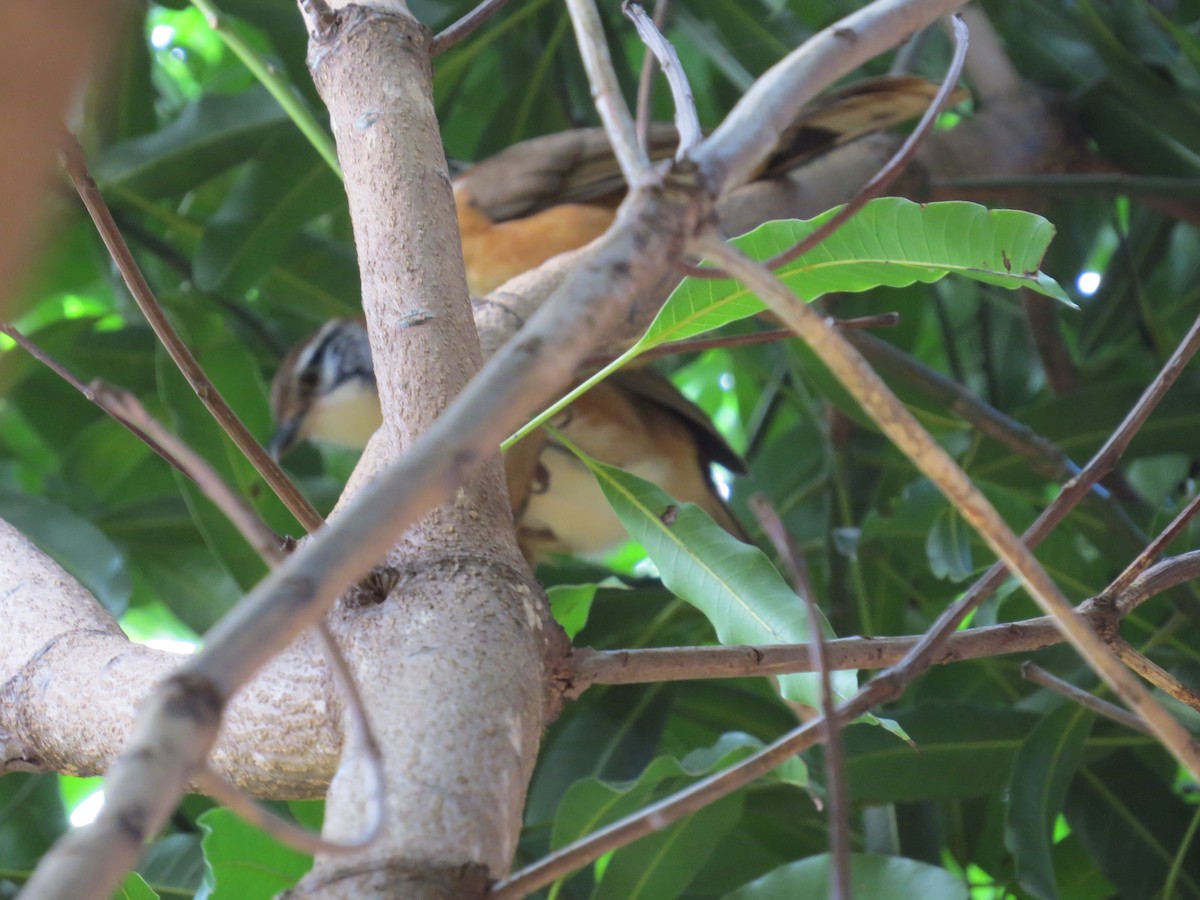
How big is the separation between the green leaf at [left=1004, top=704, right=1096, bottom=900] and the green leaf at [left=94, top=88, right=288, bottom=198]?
1.76m

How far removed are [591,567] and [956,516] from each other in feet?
3.52

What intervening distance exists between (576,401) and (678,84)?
1.98 meters

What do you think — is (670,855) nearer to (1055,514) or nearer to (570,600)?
(570,600)

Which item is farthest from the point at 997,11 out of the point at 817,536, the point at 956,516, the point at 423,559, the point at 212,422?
the point at 423,559

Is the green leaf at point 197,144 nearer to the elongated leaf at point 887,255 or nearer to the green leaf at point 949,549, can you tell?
the green leaf at point 949,549

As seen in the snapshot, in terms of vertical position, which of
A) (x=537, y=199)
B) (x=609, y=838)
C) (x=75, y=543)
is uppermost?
(x=537, y=199)

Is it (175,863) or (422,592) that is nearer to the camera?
(422,592)

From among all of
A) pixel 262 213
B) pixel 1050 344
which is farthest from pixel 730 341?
pixel 1050 344

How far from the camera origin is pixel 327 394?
318 cm

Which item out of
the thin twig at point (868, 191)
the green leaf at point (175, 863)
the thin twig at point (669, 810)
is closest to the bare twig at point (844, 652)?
the thin twig at point (669, 810)

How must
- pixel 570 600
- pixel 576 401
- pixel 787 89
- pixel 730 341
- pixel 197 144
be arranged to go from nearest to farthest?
pixel 787 89, pixel 730 341, pixel 570 600, pixel 197 144, pixel 576 401

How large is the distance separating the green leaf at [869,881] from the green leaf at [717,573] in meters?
0.46

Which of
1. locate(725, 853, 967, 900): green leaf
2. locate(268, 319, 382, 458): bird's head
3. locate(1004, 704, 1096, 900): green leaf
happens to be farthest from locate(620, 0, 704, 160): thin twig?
locate(268, 319, 382, 458): bird's head

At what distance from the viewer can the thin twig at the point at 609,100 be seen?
1.81 feet
